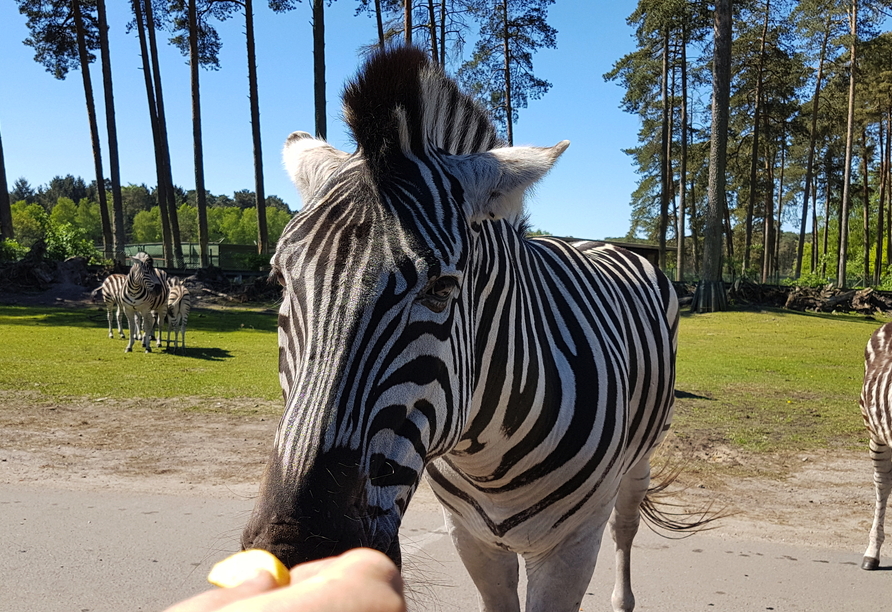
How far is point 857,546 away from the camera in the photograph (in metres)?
4.88

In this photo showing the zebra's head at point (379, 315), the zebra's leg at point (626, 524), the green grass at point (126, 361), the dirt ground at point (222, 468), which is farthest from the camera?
the green grass at point (126, 361)

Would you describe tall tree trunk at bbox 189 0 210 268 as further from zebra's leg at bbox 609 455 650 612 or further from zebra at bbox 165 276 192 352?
zebra's leg at bbox 609 455 650 612

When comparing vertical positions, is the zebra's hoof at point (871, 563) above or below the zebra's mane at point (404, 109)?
below

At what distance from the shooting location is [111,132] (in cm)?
3142

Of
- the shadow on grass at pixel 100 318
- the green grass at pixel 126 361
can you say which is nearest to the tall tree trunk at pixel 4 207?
the shadow on grass at pixel 100 318

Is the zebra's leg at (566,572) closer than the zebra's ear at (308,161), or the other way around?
the zebra's ear at (308,161)

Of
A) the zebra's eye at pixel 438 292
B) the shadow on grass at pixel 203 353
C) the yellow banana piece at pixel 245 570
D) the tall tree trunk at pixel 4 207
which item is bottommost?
the shadow on grass at pixel 203 353

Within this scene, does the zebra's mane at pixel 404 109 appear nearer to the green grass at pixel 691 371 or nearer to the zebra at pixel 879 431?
the zebra at pixel 879 431

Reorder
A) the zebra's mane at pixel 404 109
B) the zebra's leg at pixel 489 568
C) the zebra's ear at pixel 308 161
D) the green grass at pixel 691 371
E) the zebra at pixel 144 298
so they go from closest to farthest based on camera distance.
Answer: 1. the zebra's mane at pixel 404 109
2. the zebra's ear at pixel 308 161
3. the zebra's leg at pixel 489 568
4. the green grass at pixel 691 371
5. the zebra at pixel 144 298

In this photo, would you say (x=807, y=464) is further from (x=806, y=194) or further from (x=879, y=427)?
(x=806, y=194)

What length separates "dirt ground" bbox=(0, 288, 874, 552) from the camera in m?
5.40

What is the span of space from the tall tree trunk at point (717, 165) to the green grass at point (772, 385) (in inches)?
145

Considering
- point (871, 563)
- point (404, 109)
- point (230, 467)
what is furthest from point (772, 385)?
point (404, 109)

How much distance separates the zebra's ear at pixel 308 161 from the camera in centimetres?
208
